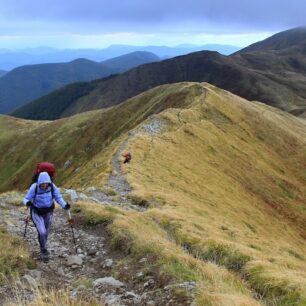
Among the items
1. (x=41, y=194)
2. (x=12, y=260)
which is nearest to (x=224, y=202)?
(x=41, y=194)

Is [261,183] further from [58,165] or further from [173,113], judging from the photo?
[58,165]

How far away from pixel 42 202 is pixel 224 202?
25378 mm

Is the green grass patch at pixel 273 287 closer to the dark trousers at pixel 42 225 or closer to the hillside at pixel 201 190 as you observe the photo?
the hillside at pixel 201 190

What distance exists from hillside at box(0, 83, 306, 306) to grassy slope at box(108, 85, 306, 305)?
0.21 feet

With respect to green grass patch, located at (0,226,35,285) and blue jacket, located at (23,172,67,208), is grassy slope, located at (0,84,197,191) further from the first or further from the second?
green grass patch, located at (0,226,35,285)

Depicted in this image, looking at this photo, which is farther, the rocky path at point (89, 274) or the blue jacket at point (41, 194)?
the blue jacket at point (41, 194)

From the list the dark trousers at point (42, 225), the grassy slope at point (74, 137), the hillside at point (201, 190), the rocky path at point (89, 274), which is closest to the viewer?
the rocky path at point (89, 274)

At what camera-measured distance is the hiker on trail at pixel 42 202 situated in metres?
14.4

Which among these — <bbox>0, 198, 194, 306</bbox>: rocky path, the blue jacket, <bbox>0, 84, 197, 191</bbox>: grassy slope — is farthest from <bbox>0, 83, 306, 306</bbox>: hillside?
the blue jacket

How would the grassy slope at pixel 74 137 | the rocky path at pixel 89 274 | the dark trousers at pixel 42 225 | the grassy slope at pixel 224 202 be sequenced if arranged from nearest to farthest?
the rocky path at pixel 89 274 < the grassy slope at pixel 224 202 < the dark trousers at pixel 42 225 < the grassy slope at pixel 74 137

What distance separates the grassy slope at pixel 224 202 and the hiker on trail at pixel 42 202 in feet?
9.59

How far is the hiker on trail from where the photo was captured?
566 inches

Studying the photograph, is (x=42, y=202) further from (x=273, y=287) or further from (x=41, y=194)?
(x=273, y=287)

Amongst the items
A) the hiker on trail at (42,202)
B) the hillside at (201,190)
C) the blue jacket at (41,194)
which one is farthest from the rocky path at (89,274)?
the blue jacket at (41,194)
